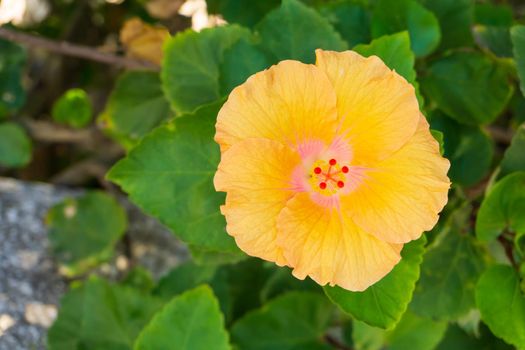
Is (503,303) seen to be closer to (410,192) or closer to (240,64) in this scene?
(410,192)

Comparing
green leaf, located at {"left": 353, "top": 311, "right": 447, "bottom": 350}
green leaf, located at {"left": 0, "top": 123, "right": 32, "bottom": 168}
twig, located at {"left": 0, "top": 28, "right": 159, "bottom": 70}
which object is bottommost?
green leaf, located at {"left": 353, "top": 311, "right": 447, "bottom": 350}

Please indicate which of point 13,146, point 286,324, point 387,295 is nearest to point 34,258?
point 13,146

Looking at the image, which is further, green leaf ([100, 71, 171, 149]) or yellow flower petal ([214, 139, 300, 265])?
green leaf ([100, 71, 171, 149])

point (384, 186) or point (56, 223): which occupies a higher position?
point (384, 186)

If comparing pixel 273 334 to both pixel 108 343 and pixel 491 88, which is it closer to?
pixel 108 343

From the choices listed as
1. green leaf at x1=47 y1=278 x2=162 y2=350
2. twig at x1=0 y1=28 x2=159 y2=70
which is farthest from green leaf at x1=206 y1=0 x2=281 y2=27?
green leaf at x1=47 y1=278 x2=162 y2=350

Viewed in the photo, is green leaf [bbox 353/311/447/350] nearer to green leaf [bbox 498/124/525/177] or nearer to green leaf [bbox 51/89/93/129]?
green leaf [bbox 498/124/525/177]

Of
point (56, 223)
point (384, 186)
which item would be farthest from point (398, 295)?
point (56, 223)
